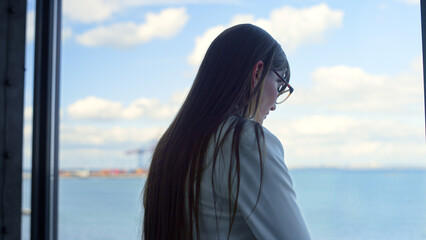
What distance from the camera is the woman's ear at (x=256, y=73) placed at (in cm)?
97

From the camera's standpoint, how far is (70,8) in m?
2.17

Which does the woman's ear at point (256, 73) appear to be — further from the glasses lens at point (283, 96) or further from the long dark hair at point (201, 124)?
the glasses lens at point (283, 96)

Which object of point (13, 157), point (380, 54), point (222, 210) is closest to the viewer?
point (222, 210)

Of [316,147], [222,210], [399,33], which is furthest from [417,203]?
[222,210]

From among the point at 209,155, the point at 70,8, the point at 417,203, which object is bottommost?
the point at 417,203

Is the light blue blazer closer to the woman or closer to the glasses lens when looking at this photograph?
the woman

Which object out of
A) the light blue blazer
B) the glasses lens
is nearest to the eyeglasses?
the glasses lens

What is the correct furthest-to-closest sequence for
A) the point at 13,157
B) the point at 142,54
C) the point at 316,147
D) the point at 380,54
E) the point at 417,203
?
the point at 142,54 < the point at 13,157 < the point at 316,147 < the point at 380,54 < the point at 417,203

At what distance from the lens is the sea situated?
59.3 inches

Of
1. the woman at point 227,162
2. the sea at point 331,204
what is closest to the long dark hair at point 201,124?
the woman at point 227,162

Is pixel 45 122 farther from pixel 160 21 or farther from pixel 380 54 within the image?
pixel 380 54

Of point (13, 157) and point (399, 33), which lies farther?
point (13, 157)

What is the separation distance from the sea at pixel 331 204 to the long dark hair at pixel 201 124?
28 cm

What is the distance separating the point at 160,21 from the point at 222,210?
1.36 metres
